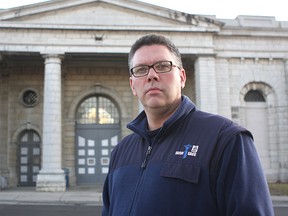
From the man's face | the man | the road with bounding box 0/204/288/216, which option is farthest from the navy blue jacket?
the road with bounding box 0/204/288/216

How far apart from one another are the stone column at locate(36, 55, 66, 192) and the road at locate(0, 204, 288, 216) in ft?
16.1

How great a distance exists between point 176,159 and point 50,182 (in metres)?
17.8

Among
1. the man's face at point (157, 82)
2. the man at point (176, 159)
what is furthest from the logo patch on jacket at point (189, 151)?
the man's face at point (157, 82)

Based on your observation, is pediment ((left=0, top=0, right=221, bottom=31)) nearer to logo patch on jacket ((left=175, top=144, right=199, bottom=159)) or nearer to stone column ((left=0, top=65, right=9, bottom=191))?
stone column ((left=0, top=65, right=9, bottom=191))

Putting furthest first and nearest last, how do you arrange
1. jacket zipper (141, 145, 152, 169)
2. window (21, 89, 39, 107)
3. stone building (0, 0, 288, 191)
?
1. window (21, 89, 39, 107)
2. stone building (0, 0, 288, 191)
3. jacket zipper (141, 145, 152, 169)

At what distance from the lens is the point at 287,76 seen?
73.3 feet

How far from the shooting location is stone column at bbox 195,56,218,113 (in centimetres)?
2039

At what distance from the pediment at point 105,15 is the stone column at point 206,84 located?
6.38 feet

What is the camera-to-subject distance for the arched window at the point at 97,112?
77.6 ft

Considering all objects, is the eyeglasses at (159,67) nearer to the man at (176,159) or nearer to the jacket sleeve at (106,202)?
the man at (176,159)

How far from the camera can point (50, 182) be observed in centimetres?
1888

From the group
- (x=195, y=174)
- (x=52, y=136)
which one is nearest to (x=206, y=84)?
(x=52, y=136)

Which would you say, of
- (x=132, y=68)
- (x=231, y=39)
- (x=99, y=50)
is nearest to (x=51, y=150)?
(x=99, y=50)

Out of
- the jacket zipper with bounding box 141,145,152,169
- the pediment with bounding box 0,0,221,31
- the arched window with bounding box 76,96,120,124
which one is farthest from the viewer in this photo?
the arched window with bounding box 76,96,120,124
